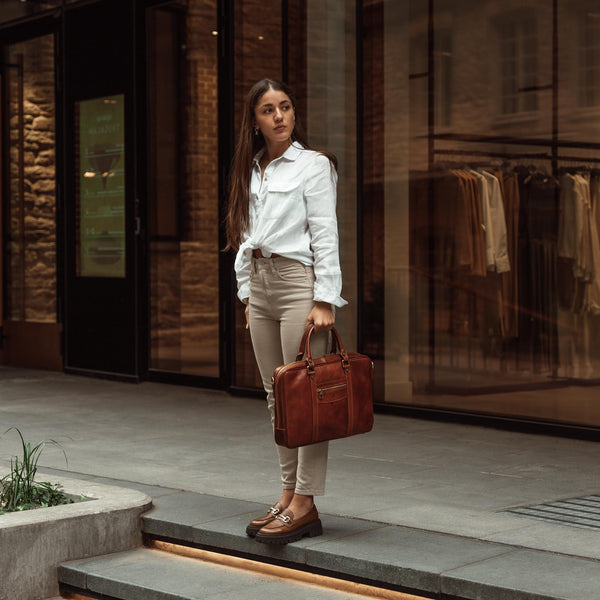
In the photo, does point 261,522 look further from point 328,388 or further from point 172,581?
point 328,388

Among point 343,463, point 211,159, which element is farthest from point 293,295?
point 211,159

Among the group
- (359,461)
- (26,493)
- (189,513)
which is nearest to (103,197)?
(359,461)

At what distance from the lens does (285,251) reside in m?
4.81

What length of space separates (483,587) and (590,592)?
370 millimetres

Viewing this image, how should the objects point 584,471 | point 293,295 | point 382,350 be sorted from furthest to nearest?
point 382,350 → point 584,471 → point 293,295

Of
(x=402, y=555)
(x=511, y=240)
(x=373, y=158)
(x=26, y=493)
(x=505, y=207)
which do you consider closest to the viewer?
(x=402, y=555)

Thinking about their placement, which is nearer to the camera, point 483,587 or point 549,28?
point 483,587

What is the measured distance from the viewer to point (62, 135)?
1176 cm

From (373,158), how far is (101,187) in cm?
327

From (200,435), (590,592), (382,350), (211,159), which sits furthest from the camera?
(211,159)

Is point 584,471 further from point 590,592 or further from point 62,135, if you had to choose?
point 62,135

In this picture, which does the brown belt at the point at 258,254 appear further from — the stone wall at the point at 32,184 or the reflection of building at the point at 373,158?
the stone wall at the point at 32,184

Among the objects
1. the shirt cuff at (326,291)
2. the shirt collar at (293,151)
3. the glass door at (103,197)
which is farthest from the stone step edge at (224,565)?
the glass door at (103,197)

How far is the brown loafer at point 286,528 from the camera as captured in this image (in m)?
4.91
